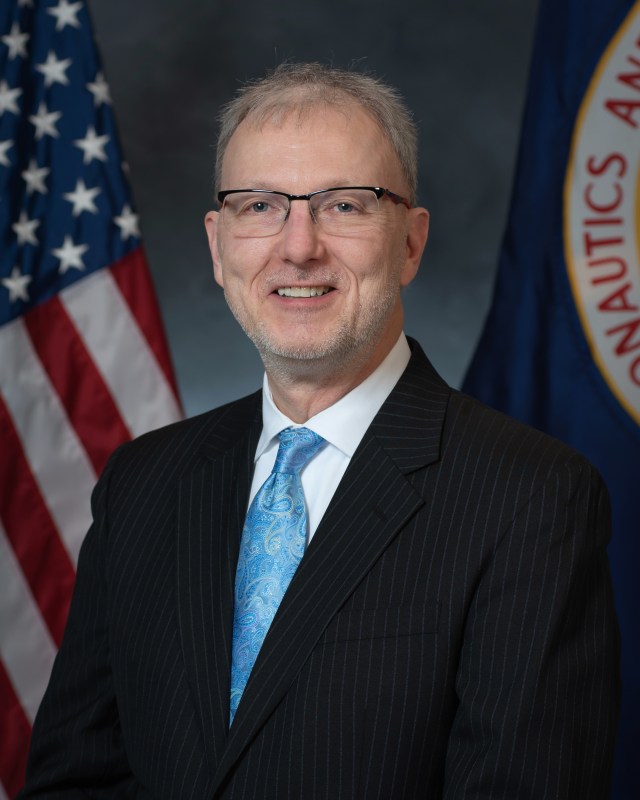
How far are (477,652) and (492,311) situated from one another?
187 cm

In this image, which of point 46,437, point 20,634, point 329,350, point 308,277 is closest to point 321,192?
point 308,277

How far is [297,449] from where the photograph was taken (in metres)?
1.82

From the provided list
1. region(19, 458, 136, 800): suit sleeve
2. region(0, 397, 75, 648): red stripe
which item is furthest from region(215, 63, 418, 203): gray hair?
region(0, 397, 75, 648): red stripe

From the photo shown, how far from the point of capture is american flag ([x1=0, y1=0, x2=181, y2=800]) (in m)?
2.96

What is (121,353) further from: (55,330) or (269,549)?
(269,549)

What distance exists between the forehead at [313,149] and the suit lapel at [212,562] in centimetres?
50

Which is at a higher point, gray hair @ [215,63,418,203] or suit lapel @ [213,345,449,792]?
gray hair @ [215,63,418,203]

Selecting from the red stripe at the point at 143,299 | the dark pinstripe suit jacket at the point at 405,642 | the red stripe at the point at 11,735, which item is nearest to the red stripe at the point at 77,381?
the red stripe at the point at 143,299

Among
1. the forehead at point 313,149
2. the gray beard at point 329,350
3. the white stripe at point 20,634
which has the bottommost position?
the white stripe at point 20,634

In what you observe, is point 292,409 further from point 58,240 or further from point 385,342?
point 58,240

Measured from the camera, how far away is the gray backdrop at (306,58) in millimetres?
4012

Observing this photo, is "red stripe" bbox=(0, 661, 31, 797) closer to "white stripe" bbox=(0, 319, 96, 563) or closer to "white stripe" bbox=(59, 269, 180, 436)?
"white stripe" bbox=(0, 319, 96, 563)

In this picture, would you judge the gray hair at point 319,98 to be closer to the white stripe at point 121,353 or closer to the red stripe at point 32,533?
the white stripe at point 121,353

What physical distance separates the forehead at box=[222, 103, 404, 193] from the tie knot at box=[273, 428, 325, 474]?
1.36 ft
